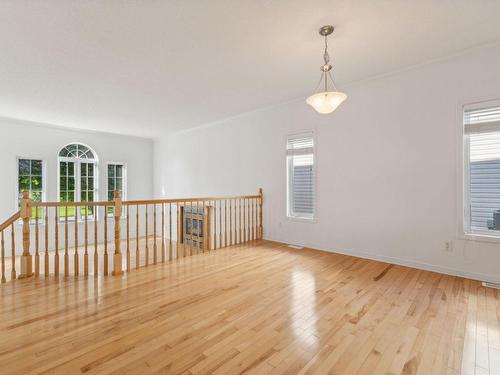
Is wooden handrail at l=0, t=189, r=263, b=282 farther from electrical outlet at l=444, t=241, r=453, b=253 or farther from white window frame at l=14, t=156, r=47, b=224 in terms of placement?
electrical outlet at l=444, t=241, r=453, b=253

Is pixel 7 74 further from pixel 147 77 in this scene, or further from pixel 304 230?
pixel 304 230

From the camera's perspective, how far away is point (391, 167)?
142 inches

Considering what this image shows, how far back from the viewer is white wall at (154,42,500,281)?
10.1 feet

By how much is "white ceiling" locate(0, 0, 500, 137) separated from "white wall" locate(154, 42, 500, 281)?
333mm

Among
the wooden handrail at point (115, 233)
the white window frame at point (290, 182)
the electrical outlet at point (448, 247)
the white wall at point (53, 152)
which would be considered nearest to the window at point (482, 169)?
the electrical outlet at point (448, 247)

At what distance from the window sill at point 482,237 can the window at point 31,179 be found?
8.11 meters

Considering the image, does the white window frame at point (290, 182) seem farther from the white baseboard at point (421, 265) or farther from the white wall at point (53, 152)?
the white wall at point (53, 152)

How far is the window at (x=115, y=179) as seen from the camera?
7.28 metres

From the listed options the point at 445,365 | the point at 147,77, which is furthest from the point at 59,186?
the point at 445,365

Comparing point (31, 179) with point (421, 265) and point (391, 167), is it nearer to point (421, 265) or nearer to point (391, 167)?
point (391, 167)

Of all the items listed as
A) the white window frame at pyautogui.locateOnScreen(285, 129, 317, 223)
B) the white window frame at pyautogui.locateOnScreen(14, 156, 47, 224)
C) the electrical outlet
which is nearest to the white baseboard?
the electrical outlet

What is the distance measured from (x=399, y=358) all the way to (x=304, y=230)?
2928 millimetres

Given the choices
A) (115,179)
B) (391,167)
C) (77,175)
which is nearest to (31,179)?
(77,175)

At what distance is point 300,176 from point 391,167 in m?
1.55
